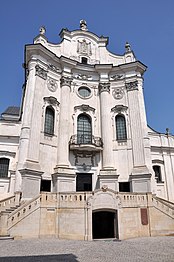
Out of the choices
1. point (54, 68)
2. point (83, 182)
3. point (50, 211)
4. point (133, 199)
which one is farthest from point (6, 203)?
point (54, 68)

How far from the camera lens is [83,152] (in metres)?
23.7

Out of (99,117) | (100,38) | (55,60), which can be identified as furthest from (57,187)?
(100,38)

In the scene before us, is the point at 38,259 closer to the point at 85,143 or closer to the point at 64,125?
the point at 85,143

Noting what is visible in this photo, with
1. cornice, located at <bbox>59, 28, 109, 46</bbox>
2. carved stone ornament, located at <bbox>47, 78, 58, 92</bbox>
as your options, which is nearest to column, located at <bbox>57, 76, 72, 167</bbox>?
carved stone ornament, located at <bbox>47, 78, 58, 92</bbox>

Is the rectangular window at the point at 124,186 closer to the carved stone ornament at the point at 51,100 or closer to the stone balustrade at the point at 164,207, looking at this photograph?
the stone balustrade at the point at 164,207

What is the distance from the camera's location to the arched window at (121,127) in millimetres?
25539

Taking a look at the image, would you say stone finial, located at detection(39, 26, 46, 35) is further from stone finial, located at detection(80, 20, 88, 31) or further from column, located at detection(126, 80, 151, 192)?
column, located at detection(126, 80, 151, 192)

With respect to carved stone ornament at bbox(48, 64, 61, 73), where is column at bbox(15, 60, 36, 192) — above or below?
below

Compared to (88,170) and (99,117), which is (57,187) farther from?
(99,117)

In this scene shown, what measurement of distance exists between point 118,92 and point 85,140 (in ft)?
25.9

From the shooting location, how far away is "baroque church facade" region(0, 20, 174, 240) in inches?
602

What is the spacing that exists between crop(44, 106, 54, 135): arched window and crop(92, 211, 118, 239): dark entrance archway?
9.89m

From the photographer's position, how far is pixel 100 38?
3173 cm

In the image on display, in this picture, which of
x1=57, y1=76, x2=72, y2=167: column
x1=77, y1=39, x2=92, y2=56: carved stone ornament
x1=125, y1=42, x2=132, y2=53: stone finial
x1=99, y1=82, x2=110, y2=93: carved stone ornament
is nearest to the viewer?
x1=57, y1=76, x2=72, y2=167: column
